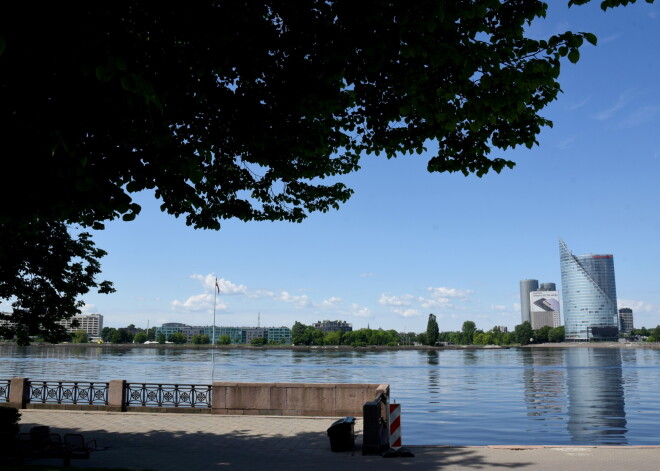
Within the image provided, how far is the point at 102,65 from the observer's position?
5.27 metres

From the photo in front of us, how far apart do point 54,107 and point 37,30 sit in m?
1.09

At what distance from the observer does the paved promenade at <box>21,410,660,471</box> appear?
36.6 ft

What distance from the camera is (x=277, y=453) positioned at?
1251cm

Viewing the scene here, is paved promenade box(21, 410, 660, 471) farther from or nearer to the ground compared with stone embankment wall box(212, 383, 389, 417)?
nearer to the ground

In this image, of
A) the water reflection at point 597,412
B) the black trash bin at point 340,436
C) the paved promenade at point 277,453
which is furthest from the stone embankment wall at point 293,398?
the water reflection at point 597,412

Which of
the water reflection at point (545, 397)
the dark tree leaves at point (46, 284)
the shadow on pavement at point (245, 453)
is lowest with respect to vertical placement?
the water reflection at point (545, 397)

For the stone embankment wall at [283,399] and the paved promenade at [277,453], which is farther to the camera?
the stone embankment wall at [283,399]

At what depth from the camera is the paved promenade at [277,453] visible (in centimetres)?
1114

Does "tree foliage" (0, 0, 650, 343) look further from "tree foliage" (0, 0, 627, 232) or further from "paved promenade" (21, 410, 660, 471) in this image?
"paved promenade" (21, 410, 660, 471)

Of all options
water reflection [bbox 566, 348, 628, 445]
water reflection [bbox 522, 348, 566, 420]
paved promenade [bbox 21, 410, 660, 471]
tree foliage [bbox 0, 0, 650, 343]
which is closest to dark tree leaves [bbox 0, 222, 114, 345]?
paved promenade [bbox 21, 410, 660, 471]

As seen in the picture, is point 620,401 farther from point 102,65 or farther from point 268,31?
point 102,65

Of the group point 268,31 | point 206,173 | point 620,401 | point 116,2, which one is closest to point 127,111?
point 116,2

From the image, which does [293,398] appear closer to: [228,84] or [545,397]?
[228,84]

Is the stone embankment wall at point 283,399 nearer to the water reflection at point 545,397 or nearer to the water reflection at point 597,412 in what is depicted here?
the water reflection at point 597,412
